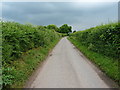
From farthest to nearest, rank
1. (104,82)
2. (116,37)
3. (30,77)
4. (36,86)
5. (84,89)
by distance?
(116,37) → (30,77) → (104,82) → (36,86) → (84,89)

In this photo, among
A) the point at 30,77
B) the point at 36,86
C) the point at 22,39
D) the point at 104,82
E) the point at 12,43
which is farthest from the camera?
the point at 22,39

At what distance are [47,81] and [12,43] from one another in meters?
2.55

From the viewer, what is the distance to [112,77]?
446 cm

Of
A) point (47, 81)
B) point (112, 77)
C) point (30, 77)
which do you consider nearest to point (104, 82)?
point (112, 77)

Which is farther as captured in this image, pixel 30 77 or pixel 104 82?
pixel 30 77

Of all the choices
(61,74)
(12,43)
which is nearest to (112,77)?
(61,74)

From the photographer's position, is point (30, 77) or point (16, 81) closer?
point (16, 81)

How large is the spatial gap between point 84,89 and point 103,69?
2121 mm

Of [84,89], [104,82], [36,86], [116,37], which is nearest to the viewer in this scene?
[84,89]

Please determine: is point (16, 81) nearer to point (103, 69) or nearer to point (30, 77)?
point (30, 77)

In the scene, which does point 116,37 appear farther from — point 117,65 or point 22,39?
point 22,39

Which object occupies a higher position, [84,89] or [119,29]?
[119,29]

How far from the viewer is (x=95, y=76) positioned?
4758mm

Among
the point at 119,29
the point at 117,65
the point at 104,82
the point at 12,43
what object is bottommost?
the point at 104,82
